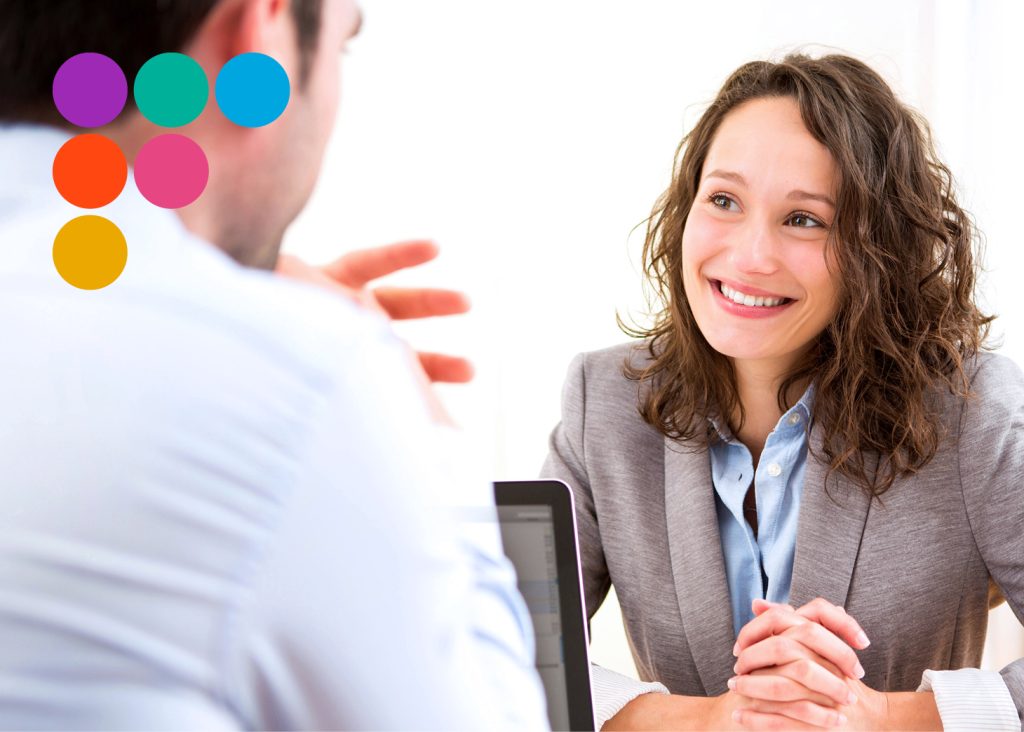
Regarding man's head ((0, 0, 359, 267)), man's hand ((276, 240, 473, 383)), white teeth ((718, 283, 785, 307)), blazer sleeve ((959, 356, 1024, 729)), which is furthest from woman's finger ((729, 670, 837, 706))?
man's head ((0, 0, 359, 267))

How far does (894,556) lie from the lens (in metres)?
1.08

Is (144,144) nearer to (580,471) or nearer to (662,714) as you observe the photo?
(662,714)

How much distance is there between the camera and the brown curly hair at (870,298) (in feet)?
3.58

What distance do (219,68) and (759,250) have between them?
2.77 feet

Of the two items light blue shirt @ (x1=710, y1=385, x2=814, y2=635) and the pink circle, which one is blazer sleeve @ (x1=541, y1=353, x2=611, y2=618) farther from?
the pink circle

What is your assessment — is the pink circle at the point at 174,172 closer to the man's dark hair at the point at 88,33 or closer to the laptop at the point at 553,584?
the man's dark hair at the point at 88,33

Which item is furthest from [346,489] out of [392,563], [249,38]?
[249,38]

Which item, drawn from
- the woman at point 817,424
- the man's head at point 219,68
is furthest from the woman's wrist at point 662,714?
the man's head at point 219,68

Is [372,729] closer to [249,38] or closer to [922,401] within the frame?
[249,38]

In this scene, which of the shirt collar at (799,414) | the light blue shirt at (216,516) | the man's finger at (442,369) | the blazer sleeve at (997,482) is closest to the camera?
the light blue shirt at (216,516)

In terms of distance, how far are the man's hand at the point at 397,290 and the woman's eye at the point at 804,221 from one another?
0.78 meters

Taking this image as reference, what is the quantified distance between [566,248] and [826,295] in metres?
1.11

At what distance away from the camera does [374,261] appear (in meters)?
0.44

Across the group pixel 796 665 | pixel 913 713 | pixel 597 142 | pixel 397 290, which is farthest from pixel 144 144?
pixel 597 142
